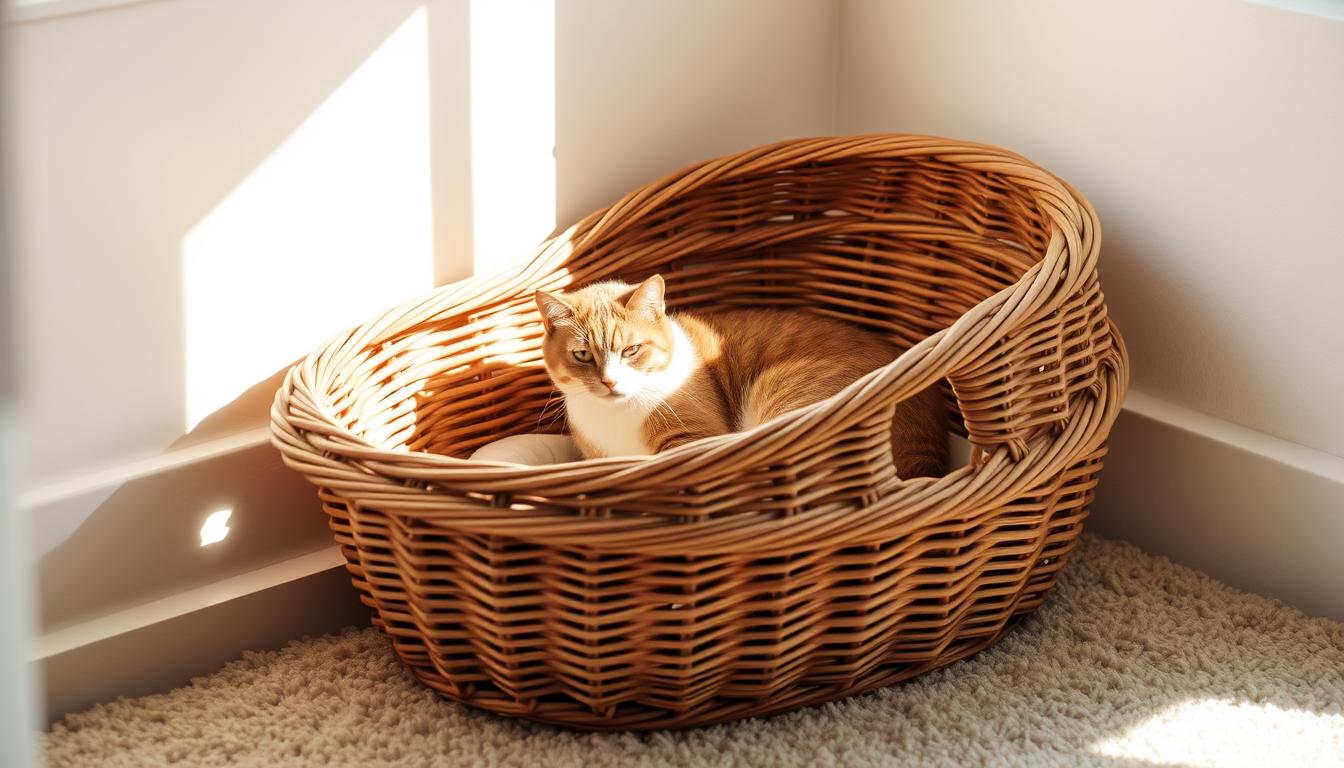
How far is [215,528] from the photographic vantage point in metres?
1.63

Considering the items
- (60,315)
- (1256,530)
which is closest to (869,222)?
(1256,530)

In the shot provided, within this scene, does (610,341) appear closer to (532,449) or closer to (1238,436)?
(532,449)

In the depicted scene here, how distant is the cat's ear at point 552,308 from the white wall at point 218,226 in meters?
0.27

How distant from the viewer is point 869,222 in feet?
6.23

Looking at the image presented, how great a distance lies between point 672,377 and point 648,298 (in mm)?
121

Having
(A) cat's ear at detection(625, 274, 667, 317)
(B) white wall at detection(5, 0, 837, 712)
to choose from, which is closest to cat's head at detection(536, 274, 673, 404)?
(A) cat's ear at detection(625, 274, 667, 317)

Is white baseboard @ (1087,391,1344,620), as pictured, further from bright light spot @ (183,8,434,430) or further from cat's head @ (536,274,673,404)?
bright light spot @ (183,8,434,430)

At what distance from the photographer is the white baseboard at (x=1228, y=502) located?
1.59 metres

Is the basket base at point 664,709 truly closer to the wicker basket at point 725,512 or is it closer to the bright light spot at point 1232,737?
the wicker basket at point 725,512

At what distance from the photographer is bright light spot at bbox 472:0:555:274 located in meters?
1.75

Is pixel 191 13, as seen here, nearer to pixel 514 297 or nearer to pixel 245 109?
pixel 245 109

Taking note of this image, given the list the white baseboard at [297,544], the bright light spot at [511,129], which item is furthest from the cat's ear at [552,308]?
the white baseboard at [297,544]

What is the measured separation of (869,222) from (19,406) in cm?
151

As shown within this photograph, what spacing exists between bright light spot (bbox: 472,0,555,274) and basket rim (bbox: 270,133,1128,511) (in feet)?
0.23
